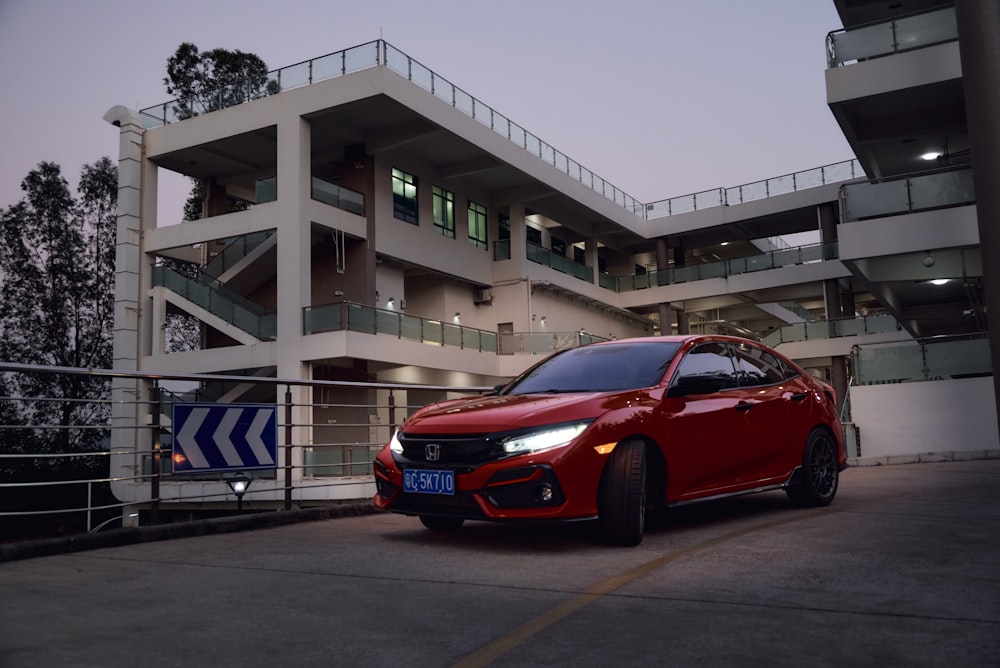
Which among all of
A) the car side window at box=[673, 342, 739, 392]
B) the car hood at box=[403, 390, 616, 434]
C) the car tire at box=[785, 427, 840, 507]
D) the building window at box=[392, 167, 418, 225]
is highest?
the building window at box=[392, 167, 418, 225]

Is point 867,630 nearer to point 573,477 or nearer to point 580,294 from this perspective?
point 573,477

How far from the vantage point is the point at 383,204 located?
101 feet

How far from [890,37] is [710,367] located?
16586mm

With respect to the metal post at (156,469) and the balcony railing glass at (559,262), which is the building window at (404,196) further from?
the metal post at (156,469)

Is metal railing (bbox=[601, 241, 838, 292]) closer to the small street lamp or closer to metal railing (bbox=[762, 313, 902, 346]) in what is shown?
metal railing (bbox=[762, 313, 902, 346])

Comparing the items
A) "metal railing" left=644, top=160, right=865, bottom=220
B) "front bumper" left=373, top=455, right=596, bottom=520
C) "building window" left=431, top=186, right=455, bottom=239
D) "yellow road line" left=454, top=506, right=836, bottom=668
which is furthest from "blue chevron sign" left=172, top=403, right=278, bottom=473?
"metal railing" left=644, top=160, right=865, bottom=220

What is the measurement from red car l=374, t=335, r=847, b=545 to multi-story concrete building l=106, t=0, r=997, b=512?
12753 millimetres

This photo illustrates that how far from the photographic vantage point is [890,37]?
66.8ft

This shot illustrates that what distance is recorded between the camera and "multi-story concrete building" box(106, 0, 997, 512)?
64.9ft

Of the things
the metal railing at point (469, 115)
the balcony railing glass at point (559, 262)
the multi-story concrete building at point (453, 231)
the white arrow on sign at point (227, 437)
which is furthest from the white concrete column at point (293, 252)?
the white arrow on sign at point (227, 437)

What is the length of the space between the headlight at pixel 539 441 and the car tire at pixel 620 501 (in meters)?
0.37

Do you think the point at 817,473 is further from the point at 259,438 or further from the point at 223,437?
the point at 223,437

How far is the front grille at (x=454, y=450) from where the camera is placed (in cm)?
602

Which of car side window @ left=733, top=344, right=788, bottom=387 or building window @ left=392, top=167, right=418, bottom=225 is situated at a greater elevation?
building window @ left=392, top=167, right=418, bottom=225
